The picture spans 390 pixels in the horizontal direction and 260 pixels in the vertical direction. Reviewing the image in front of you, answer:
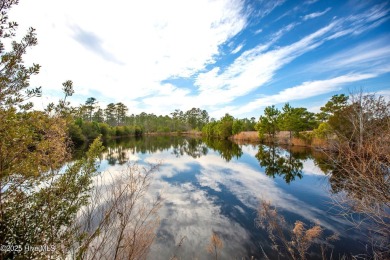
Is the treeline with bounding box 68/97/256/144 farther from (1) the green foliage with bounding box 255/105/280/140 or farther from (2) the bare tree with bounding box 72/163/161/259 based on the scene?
(2) the bare tree with bounding box 72/163/161/259

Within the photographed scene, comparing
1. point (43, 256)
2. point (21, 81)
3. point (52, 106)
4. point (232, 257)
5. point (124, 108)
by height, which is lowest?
point (232, 257)

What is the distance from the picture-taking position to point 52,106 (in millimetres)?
3852

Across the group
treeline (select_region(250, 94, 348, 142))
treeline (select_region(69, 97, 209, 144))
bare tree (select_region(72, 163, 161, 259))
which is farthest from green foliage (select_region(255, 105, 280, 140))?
treeline (select_region(69, 97, 209, 144))

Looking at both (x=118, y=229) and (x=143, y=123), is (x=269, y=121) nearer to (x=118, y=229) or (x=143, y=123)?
(x=118, y=229)

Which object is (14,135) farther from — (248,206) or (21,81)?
(248,206)

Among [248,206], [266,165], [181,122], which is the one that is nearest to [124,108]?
[181,122]

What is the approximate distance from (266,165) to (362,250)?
42.5 ft

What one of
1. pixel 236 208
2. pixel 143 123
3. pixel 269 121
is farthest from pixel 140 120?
pixel 236 208

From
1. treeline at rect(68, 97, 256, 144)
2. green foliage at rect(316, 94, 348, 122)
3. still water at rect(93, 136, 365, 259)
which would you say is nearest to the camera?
still water at rect(93, 136, 365, 259)

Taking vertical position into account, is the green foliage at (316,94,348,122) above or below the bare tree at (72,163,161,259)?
above

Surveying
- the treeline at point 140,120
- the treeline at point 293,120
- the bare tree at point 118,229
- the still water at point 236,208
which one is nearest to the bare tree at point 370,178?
the still water at point 236,208

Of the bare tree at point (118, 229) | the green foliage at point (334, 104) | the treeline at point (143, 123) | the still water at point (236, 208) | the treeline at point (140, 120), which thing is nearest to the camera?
the bare tree at point (118, 229)

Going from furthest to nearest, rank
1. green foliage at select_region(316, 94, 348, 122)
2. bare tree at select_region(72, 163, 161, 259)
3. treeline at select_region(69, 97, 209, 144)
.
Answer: treeline at select_region(69, 97, 209, 144) < green foliage at select_region(316, 94, 348, 122) < bare tree at select_region(72, 163, 161, 259)

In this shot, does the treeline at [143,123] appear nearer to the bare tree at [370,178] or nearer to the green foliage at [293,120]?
the green foliage at [293,120]
